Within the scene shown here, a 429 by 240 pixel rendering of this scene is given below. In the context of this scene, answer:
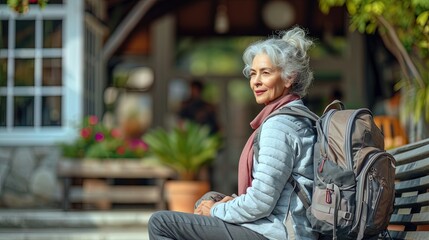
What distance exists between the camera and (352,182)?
11.4 ft

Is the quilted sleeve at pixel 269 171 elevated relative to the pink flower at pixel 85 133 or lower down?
lower down

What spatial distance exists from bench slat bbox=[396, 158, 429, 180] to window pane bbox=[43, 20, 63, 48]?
641 centimetres

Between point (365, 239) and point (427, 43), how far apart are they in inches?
104

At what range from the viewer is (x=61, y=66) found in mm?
10281

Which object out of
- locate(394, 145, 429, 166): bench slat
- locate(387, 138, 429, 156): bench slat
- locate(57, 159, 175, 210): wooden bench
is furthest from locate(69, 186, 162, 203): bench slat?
locate(394, 145, 429, 166): bench slat

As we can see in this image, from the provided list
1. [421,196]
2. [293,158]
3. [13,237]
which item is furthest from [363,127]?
[13,237]

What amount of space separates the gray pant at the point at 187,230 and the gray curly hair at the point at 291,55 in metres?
0.63

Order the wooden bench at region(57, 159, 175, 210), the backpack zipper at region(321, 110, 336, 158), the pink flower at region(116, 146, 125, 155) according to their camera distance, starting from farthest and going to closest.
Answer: the pink flower at region(116, 146, 125, 155) → the wooden bench at region(57, 159, 175, 210) → the backpack zipper at region(321, 110, 336, 158)

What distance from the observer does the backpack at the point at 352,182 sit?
3455 millimetres

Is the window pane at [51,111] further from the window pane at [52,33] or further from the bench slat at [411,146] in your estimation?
the bench slat at [411,146]

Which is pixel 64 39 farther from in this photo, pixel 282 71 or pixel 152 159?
pixel 282 71

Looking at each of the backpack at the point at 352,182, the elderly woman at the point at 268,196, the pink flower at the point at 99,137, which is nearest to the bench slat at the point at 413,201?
the backpack at the point at 352,182

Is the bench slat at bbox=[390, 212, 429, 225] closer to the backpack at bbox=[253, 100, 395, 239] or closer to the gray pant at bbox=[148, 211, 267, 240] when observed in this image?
the backpack at bbox=[253, 100, 395, 239]

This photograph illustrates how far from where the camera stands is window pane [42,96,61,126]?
10188 mm
